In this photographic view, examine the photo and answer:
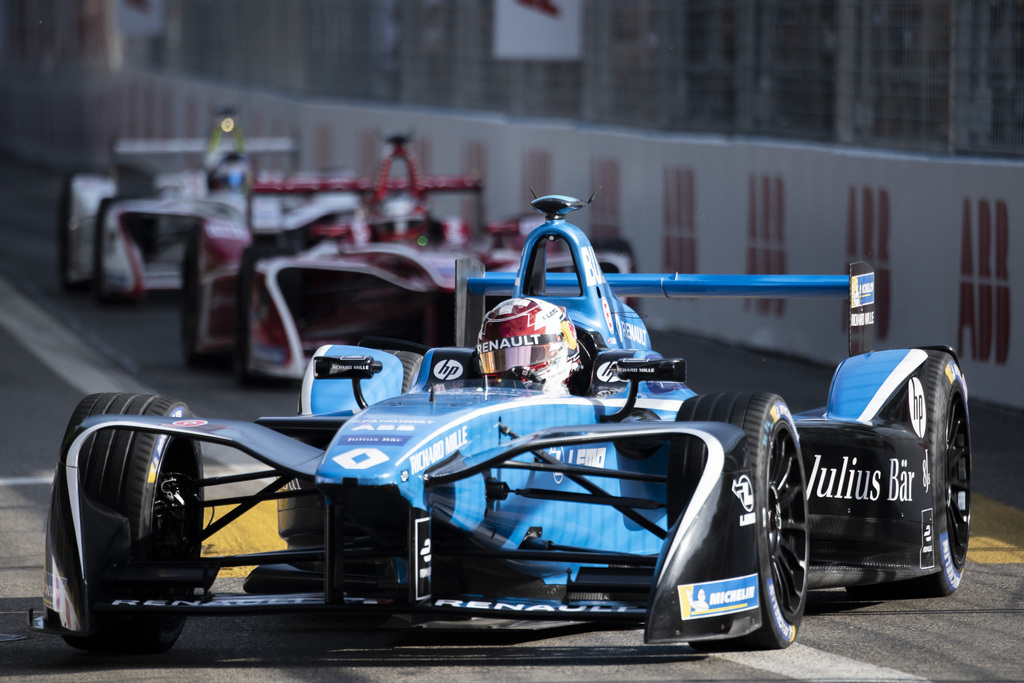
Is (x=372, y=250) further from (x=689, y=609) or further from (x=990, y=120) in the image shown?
(x=689, y=609)

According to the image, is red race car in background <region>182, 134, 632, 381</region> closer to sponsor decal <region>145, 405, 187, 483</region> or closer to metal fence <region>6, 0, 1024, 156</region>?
metal fence <region>6, 0, 1024, 156</region>

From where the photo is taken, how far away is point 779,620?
4.80 m

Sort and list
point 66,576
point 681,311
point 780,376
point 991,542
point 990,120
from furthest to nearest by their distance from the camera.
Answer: point 681,311
point 780,376
point 990,120
point 991,542
point 66,576

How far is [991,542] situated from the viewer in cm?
677

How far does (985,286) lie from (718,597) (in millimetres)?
5942

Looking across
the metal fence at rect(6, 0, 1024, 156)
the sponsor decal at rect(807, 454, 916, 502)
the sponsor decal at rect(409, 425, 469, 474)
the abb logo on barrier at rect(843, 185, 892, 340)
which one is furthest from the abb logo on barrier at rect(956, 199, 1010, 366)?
the sponsor decal at rect(409, 425, 469, 474)

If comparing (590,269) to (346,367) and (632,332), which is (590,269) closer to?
(632,332)

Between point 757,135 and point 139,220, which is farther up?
point 757,135

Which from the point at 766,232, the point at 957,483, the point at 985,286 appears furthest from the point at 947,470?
the point at 766,232

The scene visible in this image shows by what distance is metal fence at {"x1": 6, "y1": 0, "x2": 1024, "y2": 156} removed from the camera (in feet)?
34.1

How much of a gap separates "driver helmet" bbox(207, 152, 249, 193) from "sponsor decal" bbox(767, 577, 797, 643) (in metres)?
12.8

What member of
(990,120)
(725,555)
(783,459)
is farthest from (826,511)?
(990,120)

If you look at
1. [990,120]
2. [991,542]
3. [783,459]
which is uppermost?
[990,120]

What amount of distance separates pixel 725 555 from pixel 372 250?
7.23m
